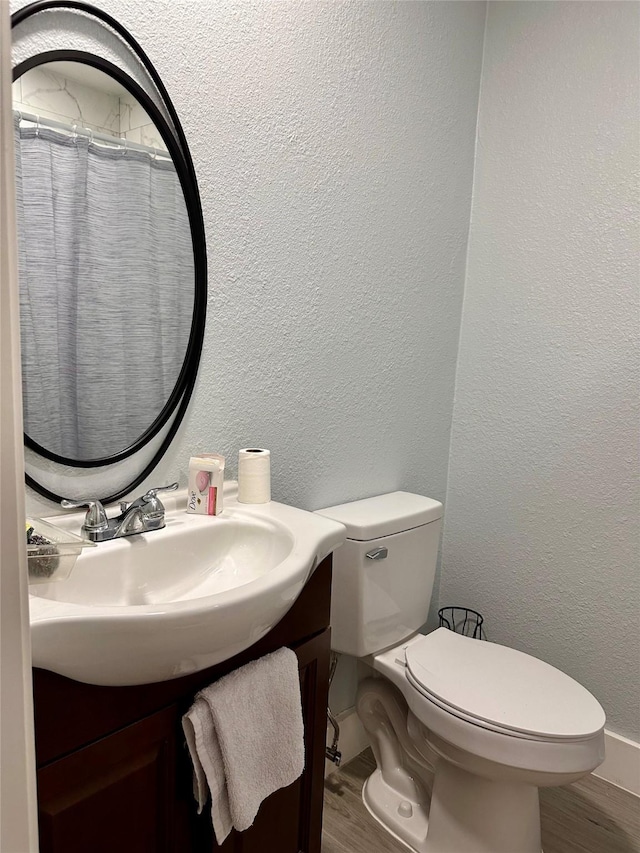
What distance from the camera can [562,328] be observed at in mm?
1854

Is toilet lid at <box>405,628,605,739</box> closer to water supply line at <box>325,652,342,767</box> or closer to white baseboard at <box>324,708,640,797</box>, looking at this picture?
water supply line at <box>325,652,342,767</box>

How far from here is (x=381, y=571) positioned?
1573mm

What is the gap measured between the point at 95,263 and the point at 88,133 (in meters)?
0.23

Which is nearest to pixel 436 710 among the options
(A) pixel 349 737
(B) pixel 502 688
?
(B) pixel 502 688

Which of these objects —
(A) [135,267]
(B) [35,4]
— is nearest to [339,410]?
(A) [135,267]

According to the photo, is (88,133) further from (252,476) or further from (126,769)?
(126,769)

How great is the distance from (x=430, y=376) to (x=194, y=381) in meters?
0.93

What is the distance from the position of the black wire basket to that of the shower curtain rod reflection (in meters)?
1.69

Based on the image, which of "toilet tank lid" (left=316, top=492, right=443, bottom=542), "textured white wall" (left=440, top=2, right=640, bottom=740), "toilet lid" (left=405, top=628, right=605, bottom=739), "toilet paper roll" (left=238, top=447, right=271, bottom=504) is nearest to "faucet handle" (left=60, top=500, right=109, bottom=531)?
"toilet paper roll" (left=238, top=447, right=271, bottom=504)

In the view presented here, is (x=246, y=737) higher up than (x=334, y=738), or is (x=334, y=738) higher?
(x=246, y=737)

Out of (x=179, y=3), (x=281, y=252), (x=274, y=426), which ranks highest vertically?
(x=179, y=3)

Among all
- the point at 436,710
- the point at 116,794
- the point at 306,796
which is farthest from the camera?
the point at 436,710

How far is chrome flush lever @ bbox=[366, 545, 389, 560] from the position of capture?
1528 mm

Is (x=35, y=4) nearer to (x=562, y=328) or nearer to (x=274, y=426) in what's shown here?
(x=274, y=426)
